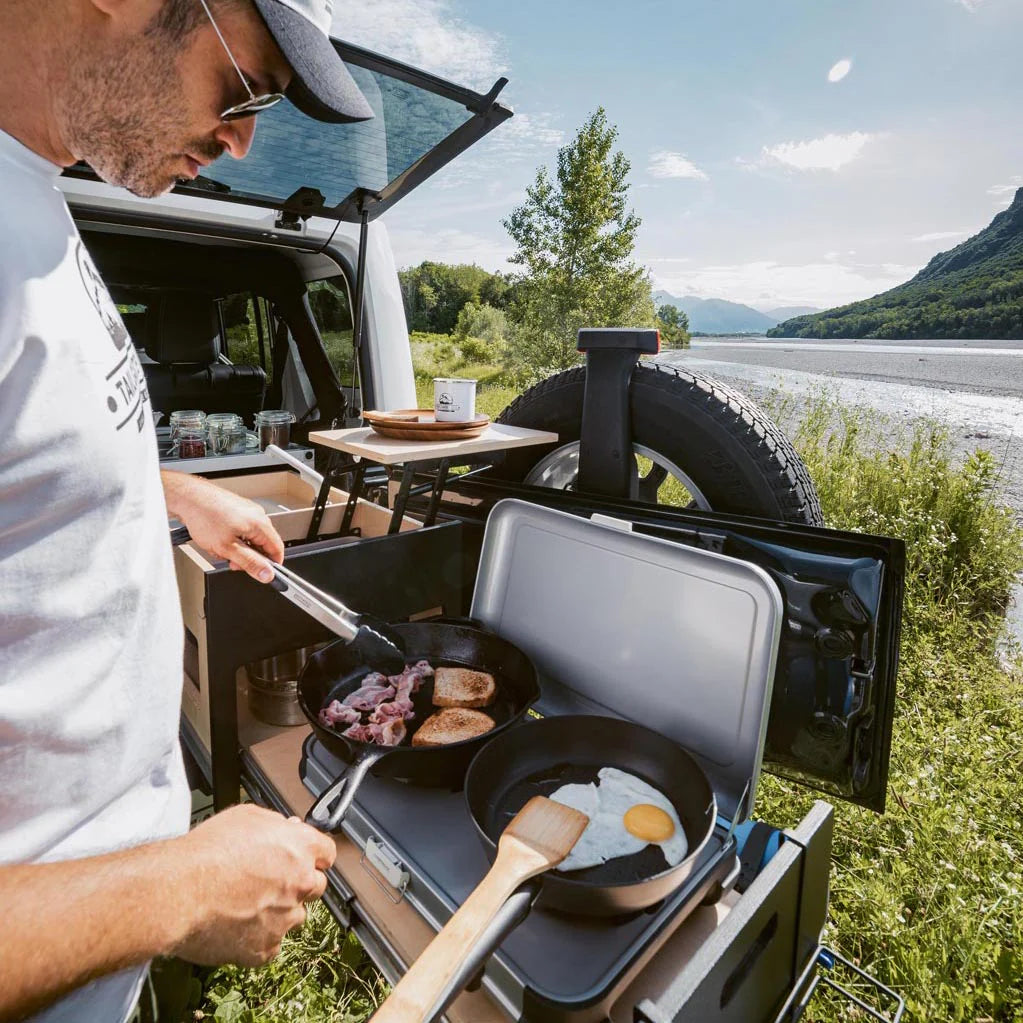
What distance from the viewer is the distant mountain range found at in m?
52.7

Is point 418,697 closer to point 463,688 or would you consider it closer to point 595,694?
point 463,688

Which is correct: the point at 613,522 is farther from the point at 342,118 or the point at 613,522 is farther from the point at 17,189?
the point at 17,189

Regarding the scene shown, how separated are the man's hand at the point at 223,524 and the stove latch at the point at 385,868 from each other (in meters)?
0.60

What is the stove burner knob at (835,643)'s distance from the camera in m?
1.28

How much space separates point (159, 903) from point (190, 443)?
271cm

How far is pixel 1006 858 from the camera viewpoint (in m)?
1.85

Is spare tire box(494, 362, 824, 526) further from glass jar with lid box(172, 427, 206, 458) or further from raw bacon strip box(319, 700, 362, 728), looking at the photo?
glass jar with lid box(172, 427, 206, 458)

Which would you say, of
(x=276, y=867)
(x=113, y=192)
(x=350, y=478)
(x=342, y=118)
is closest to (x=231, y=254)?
(x=113, y=192)

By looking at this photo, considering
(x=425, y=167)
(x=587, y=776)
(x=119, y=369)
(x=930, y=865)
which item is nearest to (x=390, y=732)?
(x=587, y=776)

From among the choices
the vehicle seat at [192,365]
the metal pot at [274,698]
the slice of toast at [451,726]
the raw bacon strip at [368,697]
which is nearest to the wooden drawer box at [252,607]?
the metal pot at [274,698]

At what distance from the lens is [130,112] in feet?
2.77

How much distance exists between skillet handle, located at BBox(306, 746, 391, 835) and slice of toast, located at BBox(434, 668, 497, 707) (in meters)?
0.34

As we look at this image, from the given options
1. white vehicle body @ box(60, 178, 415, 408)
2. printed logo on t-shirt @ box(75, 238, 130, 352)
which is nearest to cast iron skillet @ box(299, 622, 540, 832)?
printed logo on t-shirt @ box(75, 238, 130, 352)

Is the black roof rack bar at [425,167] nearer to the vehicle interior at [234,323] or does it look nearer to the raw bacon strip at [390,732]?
the vehicle interior at [234,323]
